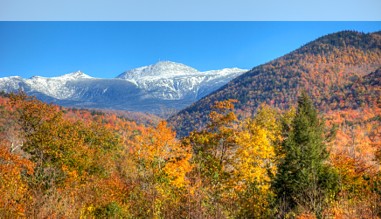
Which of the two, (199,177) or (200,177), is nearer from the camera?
(199,177)

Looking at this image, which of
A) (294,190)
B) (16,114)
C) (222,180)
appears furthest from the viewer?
(16,114)

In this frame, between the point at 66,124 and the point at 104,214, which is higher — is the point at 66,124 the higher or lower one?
the higher one

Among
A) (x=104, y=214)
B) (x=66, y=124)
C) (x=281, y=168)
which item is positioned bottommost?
(x=104, y=214)

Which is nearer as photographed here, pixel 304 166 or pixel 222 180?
pixel 304 166

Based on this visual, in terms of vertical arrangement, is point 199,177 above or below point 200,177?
above

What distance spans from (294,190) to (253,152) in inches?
251

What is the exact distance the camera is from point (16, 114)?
38.7m

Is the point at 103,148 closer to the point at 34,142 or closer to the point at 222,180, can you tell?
the point at 34,142

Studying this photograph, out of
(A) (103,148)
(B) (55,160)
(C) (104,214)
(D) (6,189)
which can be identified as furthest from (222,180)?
(A) (103,148)

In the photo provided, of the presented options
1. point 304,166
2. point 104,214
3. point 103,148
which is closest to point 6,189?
point 104,214

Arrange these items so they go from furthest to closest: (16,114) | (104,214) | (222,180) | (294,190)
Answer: (16,114) → (222,180) → (294,190) → (104,214)

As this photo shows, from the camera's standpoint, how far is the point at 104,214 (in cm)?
2220

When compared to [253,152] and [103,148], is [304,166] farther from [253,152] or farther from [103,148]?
[103,148]

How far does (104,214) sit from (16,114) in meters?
23.2
